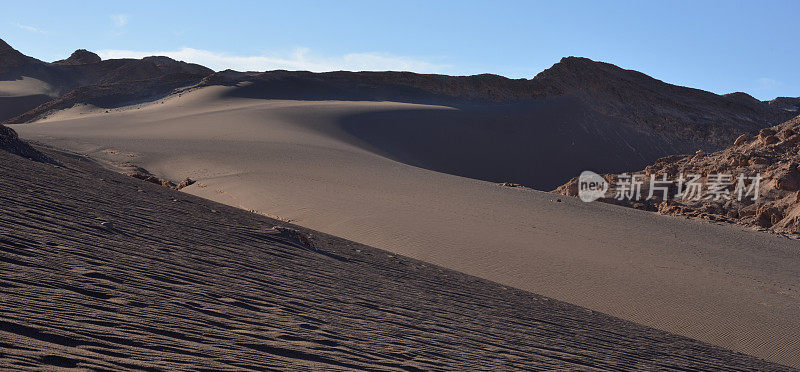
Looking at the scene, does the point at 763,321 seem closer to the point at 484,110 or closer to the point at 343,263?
the point at 343,263

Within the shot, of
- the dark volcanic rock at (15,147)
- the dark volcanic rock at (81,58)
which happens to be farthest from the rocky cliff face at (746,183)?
the dark volcanic rock at (81,58)

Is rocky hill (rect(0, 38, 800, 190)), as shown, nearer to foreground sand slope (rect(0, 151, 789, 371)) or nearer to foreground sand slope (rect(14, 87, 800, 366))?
foreground sand slope (rect(14, 87, 800, 366))

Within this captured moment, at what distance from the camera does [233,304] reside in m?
4.12

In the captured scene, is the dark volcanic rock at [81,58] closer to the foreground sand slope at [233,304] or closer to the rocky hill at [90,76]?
the rocky hill at [90,76]

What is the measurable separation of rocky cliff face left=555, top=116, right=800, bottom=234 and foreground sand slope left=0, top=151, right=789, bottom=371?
32.0 ft

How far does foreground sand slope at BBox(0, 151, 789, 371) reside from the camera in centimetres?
298

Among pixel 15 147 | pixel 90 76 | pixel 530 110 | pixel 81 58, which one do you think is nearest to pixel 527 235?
pixel 15 147

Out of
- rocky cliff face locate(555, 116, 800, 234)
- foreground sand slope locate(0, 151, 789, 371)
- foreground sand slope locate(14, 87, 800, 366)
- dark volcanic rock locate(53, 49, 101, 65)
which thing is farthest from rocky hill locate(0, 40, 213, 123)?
foreground sand slope locate(0, 151, 789, 371)

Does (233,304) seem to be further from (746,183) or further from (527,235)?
(746,183)

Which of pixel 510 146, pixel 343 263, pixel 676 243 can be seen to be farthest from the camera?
pixel 510 146

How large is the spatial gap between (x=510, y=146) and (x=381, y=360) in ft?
105

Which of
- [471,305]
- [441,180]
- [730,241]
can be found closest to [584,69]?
[441,180]

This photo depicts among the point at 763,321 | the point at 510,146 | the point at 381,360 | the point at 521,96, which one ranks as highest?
the point at 521,96

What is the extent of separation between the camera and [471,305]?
6.29 meters
